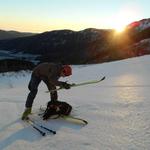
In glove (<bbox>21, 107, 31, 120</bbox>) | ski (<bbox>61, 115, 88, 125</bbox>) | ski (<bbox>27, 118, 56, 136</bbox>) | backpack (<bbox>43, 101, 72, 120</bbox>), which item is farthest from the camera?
glove (<bbox>21, 107, 31, 120</bbox>)

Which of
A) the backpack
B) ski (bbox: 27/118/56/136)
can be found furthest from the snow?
the backpack

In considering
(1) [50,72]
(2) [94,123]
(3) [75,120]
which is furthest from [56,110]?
(2) [94,123]

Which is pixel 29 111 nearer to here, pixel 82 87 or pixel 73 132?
pixel 73 132

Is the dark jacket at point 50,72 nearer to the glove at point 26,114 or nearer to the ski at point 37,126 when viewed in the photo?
the glove at point 26,114

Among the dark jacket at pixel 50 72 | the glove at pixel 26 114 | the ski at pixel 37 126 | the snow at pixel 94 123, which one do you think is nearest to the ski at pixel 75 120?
the snow at pixel 94 123

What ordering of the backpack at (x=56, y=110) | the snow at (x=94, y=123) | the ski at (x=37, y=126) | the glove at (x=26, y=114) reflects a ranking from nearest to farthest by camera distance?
the snow at (x=94, y=123) < the ski at (x=37, y=126) < the backpack at (x=56, y=110) < the glove at (x=26, y=114)

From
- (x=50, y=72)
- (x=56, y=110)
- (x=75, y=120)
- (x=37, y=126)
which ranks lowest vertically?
(x=37, y=126)

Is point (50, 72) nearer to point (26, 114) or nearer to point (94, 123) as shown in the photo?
point (26, 114)

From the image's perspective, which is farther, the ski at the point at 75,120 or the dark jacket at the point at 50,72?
the dark jacket at the point at 50,72

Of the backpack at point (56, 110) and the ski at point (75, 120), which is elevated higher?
the backpack at point (56, 110)

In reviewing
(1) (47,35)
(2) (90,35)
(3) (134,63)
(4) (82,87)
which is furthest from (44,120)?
(1) (47,35)

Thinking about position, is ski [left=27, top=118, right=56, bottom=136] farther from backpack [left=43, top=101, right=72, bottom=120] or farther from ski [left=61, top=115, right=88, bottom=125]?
ski [left=61, top=115, right=88, bottom=125]

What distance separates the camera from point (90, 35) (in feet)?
461

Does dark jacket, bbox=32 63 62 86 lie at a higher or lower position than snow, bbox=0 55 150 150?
higher
